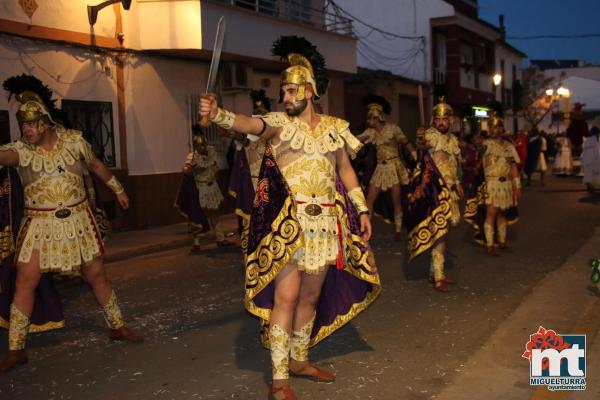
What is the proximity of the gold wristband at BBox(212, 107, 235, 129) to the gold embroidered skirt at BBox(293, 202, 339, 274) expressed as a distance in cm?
76

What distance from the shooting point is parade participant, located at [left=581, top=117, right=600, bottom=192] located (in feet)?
62.5

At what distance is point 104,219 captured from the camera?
9062mm

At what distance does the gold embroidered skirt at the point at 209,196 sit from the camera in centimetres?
1140

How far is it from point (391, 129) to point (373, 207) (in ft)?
5.34

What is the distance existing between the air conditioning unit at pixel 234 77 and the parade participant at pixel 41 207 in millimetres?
11127

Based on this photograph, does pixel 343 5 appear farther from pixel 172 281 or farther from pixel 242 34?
pixel 172 281

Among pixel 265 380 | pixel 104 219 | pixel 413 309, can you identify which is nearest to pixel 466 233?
pixel 413 309

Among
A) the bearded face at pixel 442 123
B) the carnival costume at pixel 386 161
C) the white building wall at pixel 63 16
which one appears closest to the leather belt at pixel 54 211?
the bearded face at pixel 442 123

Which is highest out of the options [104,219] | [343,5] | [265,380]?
[343,5]

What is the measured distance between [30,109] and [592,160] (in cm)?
1720

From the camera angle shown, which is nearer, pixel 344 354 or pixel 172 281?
pixel 344 354

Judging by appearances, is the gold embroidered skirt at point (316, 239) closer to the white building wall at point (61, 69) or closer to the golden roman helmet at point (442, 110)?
the golden roman helmet at point (442, 110)

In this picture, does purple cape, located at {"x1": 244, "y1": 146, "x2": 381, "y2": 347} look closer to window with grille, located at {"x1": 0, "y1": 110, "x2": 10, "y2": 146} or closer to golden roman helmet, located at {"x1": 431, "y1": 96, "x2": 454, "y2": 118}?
golden roman helmet, located at {"x1": 431, "y1": 96, "x2": 454, "y2": 118}

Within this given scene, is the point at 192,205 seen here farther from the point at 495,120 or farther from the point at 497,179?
the point at 495,120
